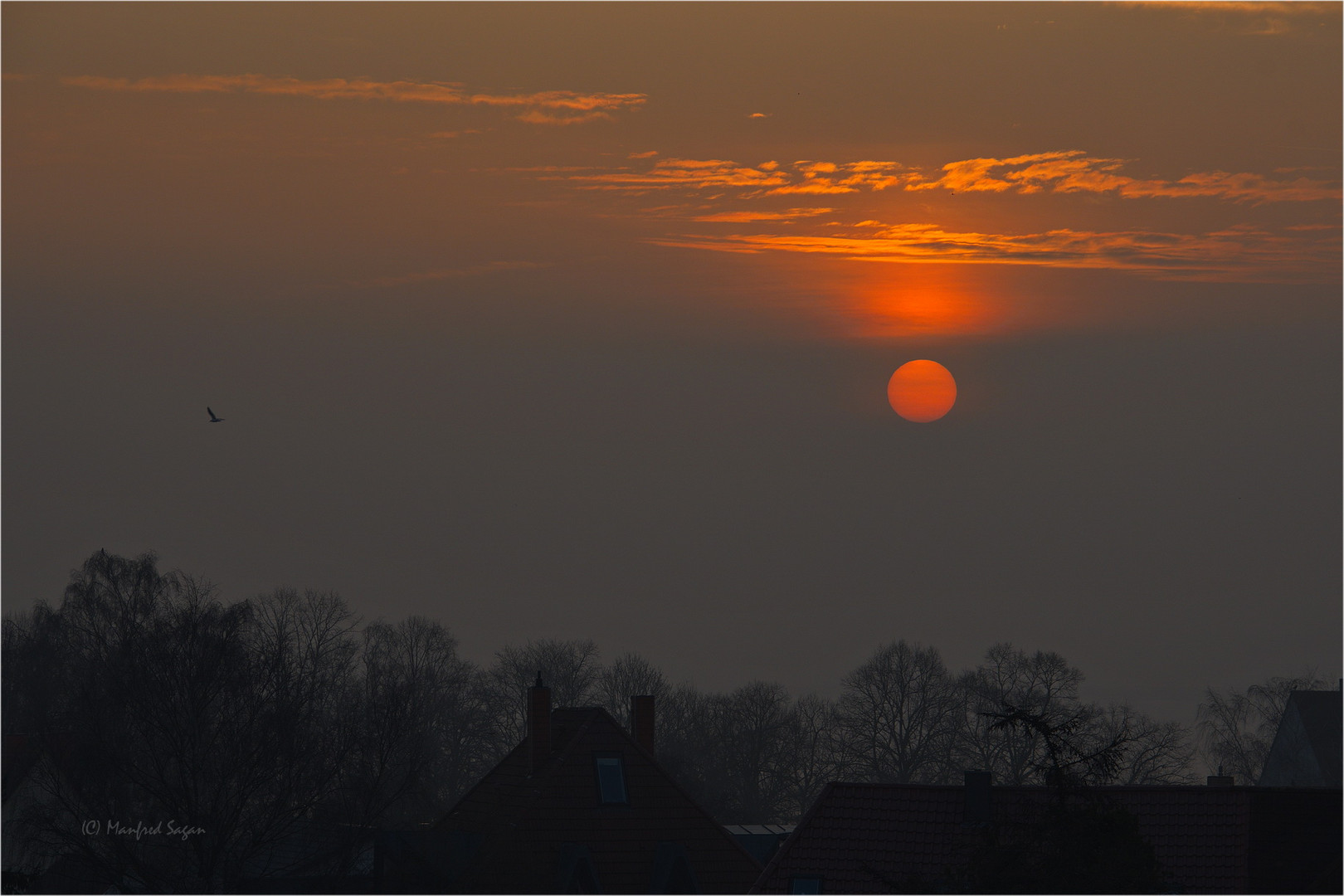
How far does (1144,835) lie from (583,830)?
47.8 feet

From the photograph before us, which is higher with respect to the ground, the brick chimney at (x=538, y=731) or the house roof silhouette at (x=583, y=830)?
the brick chimney at (x=538, y=731)

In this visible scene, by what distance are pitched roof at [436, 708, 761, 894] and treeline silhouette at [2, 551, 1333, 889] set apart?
406 cm

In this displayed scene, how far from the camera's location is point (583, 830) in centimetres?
3878

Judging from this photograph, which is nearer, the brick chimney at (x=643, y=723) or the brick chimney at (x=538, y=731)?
the brick chimney at (x=538, y=731)

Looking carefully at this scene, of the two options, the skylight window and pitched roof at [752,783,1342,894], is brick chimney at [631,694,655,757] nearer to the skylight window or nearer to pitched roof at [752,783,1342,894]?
the skylight window

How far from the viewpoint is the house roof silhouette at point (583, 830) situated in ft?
124

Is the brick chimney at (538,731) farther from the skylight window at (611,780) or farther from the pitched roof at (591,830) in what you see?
the skylight window at (611,780)

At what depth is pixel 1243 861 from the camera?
95.7 feet

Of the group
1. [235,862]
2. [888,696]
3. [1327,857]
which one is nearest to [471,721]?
[888,696]

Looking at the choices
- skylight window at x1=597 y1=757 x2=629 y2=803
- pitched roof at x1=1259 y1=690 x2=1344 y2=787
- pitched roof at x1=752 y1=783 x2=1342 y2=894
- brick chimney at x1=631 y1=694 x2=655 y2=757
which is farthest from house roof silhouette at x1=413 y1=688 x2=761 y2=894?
pitched roof at x1=1259 y1=690 x2=1344 y2=787
